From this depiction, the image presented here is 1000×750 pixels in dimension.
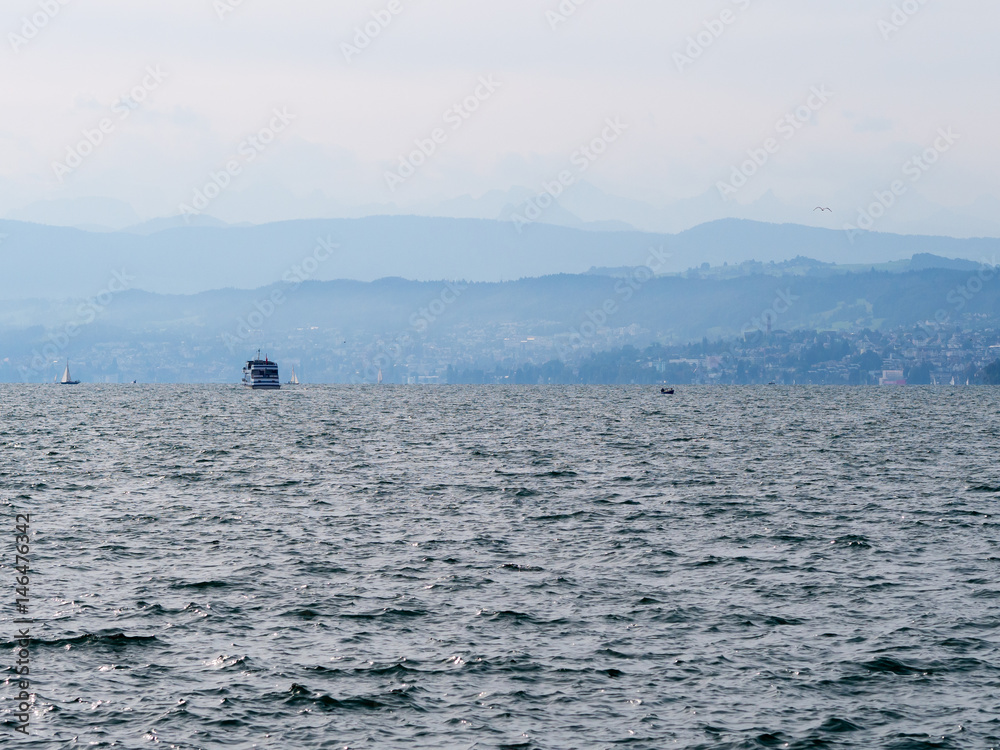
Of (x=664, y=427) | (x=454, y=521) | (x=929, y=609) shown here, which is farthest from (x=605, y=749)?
(x=664, y=427)

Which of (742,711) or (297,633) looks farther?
(297,633)

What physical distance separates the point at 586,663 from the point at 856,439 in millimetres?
89907

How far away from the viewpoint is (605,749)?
2303cm

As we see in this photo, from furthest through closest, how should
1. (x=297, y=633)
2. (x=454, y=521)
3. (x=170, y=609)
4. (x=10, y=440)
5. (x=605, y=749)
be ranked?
(x=10, y=440), (x=454, y=521), (x=170, y=609), (x=297, y=633), (x=605, y=749)

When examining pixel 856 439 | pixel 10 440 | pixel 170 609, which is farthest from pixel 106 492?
pixel 856 439

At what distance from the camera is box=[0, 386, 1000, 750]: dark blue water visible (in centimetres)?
2462

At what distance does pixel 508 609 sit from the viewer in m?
34.4

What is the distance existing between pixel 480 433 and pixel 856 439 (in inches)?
1546

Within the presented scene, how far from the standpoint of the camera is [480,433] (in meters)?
123

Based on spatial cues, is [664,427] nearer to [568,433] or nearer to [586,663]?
[568,433]

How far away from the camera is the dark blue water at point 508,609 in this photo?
80.8 ft

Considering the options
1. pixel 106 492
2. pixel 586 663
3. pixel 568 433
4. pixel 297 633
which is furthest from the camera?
pixel 568 433

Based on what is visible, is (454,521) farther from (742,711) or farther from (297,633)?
(742,711)

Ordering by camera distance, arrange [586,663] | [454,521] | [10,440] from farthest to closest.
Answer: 1. [10,440]
2. [454,521]
3. [586,663]
